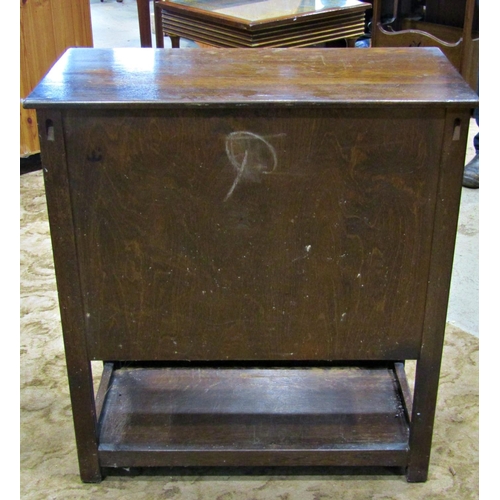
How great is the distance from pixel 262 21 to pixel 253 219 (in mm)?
1533

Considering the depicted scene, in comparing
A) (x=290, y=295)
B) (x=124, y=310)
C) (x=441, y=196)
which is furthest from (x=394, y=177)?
(x=124, y=310)

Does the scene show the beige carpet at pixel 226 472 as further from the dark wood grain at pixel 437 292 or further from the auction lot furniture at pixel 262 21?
the auction lot furniture at pixel 262 21

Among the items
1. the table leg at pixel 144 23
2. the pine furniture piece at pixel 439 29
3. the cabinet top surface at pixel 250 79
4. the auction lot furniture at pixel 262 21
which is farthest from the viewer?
the table leg at pixel 144 23

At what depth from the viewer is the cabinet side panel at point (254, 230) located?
4.50 ft

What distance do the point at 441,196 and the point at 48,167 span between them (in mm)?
712

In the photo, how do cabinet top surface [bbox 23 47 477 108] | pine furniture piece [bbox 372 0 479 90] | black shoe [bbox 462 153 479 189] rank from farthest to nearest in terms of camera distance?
pine furniture piece [bbox 372 0 479 90]
black shoe [bbox 462 153 479 189]
cabinet top surface [bbox 23 47 477 108]

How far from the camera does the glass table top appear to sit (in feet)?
9.46

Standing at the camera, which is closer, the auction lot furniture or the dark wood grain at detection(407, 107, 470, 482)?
the dark wood grain at detection(407, 107, 470, 482)

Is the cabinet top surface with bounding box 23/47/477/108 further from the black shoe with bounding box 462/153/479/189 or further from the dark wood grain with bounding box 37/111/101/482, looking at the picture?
the black shoe with bounding box 462/153/479/189

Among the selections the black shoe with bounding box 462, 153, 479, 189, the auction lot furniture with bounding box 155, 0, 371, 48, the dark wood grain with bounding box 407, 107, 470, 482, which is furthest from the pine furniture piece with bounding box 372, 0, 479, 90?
the dark wood grain with bounding box 407, 107, 470, 482

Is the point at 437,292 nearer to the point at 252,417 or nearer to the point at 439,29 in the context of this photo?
the point at 252,417

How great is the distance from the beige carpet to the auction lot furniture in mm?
1307

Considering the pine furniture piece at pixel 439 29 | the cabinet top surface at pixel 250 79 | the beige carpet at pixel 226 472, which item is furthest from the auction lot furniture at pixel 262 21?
the beige carpet at pixel 226 472
